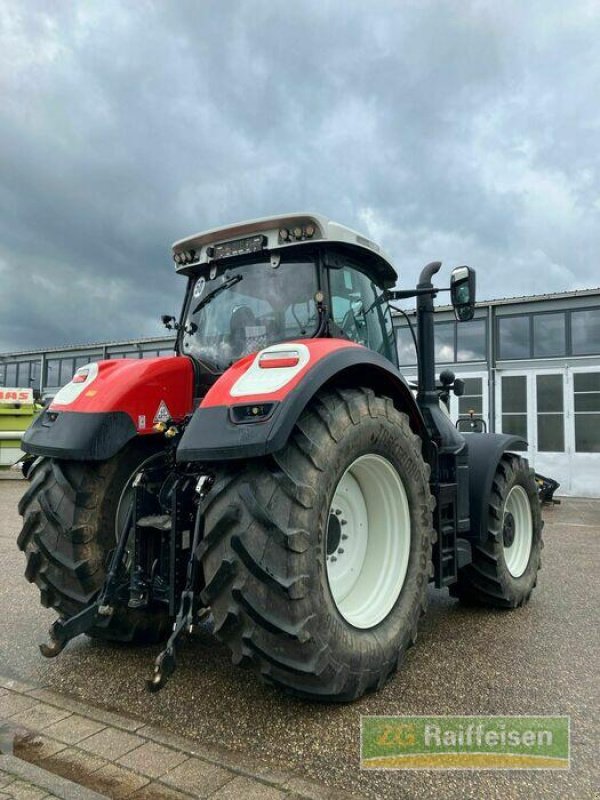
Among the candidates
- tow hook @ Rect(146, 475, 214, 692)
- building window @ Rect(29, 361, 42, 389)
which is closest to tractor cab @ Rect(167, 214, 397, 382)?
tow hook @ Rect(146, 475, 214, 692)

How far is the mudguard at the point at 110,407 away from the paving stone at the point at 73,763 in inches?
50.2

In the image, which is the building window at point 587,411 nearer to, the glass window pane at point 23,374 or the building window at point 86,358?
the building window at point 86,358

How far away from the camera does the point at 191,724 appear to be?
2613 mm

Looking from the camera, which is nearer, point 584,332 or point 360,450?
point 360,450

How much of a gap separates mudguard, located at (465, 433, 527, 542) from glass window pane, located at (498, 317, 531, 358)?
12.4m

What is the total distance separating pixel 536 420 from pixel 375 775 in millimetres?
14653

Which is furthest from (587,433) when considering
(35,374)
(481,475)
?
(35,374)

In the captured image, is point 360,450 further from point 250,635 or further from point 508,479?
point 508,479

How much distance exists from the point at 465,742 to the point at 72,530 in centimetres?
206

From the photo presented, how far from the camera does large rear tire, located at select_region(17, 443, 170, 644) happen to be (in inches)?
121

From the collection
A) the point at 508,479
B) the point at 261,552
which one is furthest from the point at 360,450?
the point at 508,479

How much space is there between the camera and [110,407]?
10.3 feet

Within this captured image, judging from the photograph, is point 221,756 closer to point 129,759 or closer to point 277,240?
point 129,759

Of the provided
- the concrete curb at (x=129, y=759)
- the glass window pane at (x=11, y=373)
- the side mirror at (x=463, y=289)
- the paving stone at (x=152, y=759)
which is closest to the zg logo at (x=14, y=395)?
the glass window pane at (x=11, y=373)
